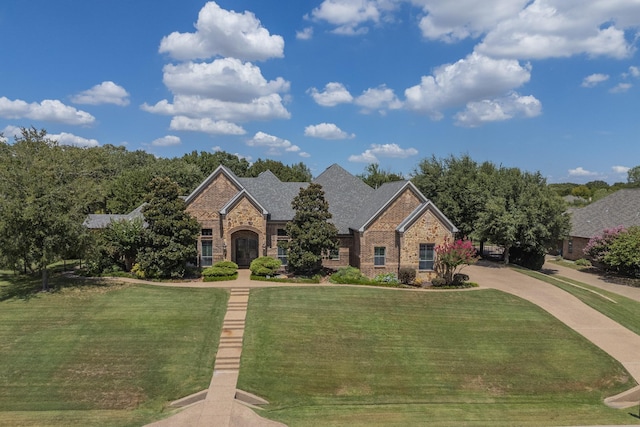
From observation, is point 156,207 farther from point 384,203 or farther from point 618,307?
point 618,307

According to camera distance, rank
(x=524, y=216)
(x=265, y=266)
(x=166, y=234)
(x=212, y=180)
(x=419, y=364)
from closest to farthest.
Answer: (x=419, y=364) → (x=166, y=234) → (x=265, y=266) → (x=212, y=180) → (x=524, y=216)

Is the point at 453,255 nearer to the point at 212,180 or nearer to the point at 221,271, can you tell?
the point at 221,271

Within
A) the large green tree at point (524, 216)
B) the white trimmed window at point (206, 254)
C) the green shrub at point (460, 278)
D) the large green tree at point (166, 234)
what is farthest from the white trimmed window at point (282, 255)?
the large green tree at point (524, 216)

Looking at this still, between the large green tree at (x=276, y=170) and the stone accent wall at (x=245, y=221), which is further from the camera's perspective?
the large green tree at (x=276, y=170)

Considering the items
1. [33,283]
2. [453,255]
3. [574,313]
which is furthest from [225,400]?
[574,313]

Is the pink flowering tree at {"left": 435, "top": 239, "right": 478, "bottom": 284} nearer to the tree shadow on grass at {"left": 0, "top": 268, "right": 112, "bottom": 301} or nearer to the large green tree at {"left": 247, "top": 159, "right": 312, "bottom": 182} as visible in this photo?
the tree shadow on grass at {"left": 0, "top": 268, "right": 112, "bottom": 301}

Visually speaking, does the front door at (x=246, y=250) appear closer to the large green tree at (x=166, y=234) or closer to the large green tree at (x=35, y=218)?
the large green tree at (x=166, y=234)
